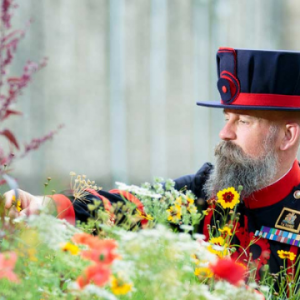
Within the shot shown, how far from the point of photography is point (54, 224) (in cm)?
134

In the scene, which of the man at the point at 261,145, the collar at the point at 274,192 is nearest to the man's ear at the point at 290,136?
the man at the point at 261,145

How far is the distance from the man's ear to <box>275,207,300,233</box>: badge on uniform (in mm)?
230

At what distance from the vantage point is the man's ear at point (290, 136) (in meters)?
2.63

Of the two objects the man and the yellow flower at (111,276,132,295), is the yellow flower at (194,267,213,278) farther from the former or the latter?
the man

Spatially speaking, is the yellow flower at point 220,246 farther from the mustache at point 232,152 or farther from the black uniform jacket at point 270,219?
the mustache at point 232,152

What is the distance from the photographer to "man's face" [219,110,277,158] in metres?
2.59

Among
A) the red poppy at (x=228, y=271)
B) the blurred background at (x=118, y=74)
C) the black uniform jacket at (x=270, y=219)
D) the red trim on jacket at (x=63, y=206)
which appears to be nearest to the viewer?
the red poppy at (x=228, y=271)

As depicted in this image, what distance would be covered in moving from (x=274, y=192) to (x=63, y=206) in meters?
0.81

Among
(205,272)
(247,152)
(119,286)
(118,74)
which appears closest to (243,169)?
(247,152)

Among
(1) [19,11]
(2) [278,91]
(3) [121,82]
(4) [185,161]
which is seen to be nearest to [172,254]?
(2) [278,91]

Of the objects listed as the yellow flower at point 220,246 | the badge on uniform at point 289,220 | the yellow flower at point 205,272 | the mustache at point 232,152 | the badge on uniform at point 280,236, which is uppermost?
the mustache at point 232,152

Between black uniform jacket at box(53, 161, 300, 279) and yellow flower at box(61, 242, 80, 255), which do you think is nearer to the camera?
yellow flower at box(61, 242, 80, 255)

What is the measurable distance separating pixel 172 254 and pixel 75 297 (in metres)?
0.21

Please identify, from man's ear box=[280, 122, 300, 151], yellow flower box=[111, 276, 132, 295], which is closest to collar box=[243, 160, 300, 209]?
man's ear box=[280, 122, 300, 151]
